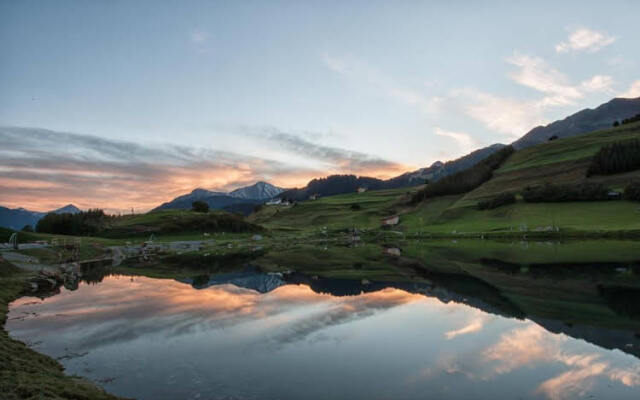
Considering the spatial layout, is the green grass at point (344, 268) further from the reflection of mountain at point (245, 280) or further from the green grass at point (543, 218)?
the green grass at point (543, 218)

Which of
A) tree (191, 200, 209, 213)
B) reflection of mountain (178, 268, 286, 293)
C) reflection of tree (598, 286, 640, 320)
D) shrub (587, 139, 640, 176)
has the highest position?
shrub (587, 139, 640, 176)

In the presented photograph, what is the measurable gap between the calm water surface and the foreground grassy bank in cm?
97

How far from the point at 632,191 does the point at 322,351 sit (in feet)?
351

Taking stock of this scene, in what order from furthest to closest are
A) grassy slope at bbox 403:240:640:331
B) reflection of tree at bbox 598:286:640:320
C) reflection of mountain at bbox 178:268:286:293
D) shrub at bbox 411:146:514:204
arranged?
shrub at bbox 411:146:514:204, reflection of mountain at bbox 178:268:286:293, grassy slope at bbox 403:240:640:331, reflection of tree at bbox 598:286:640:320

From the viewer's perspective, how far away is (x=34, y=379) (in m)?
13.6

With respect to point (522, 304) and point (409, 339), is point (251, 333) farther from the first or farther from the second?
point (522, 304)

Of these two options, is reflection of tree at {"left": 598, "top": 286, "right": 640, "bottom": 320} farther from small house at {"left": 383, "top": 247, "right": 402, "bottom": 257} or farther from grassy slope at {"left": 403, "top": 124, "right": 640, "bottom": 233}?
grassy slope at {"left": 403, "top": 124, "right": 640, "bottom": 233}

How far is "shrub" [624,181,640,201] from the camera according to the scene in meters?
94.4

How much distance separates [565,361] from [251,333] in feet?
50.3

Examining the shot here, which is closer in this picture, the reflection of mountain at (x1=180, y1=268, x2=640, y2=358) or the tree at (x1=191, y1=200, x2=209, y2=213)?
the reflection of mountain at (x1=180, y1=268, x2=640, y2=358)

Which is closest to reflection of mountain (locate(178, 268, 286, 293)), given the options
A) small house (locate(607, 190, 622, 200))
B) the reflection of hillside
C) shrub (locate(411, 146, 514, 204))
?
the reflection of hillside

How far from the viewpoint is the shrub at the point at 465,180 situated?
554 ft

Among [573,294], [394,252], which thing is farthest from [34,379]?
[394,252]

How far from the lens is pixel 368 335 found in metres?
21.6
